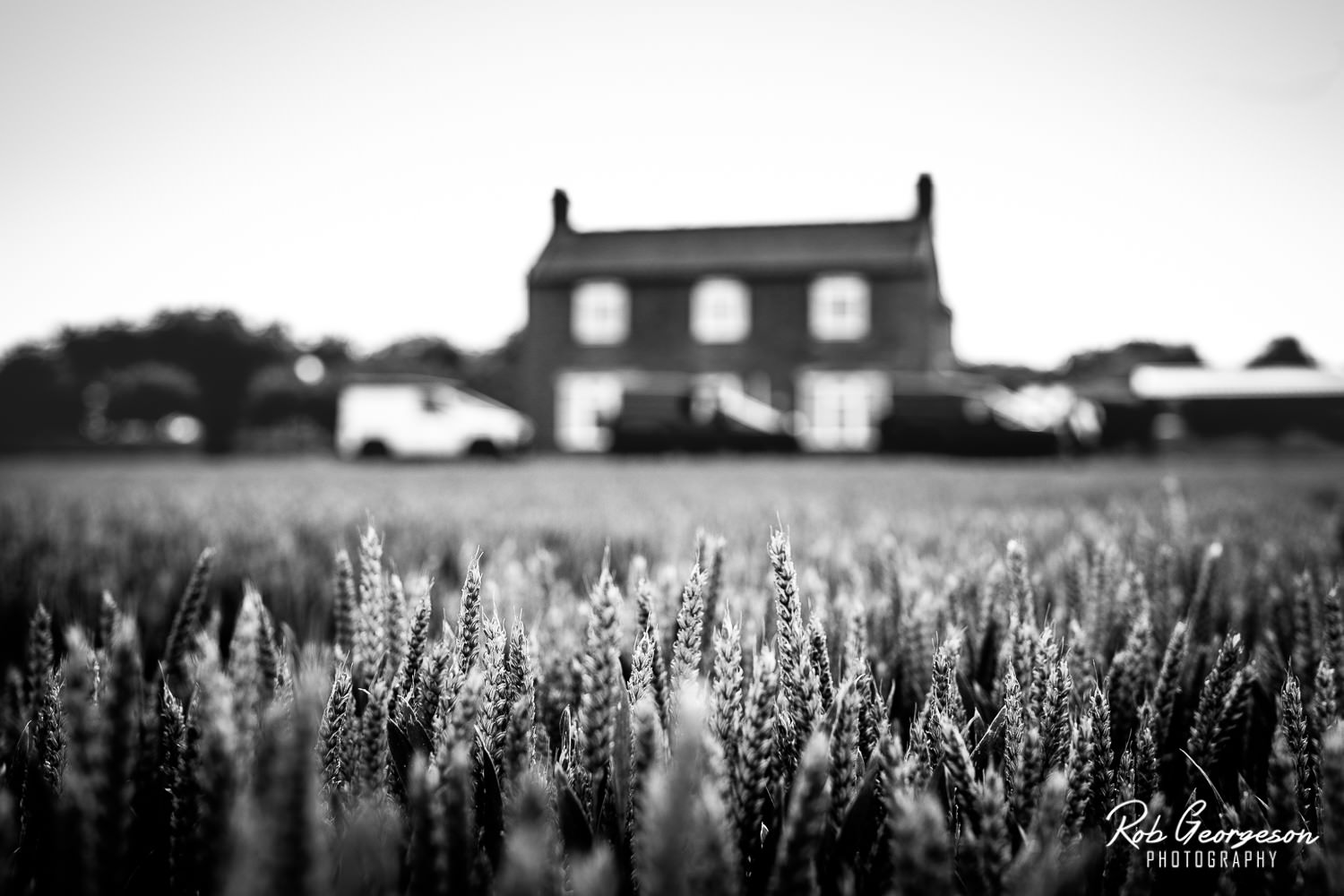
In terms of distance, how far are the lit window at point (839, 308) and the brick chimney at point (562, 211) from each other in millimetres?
10160

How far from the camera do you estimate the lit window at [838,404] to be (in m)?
26.6

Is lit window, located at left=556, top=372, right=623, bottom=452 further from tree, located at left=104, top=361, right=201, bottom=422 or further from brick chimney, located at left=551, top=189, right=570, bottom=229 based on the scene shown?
tree, located at left=104, top=361, right=201, bottom=422

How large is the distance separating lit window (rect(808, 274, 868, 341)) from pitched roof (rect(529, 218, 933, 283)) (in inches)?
20.1

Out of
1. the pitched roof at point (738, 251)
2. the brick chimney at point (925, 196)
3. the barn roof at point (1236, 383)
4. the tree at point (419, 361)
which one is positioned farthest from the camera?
the tree at point (419, 361)

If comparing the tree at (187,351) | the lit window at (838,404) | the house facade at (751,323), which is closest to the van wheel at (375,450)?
the house facade at (751,323)

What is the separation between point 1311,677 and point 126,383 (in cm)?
5962

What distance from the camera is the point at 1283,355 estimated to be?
180 ft

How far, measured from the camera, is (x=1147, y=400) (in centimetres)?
2505

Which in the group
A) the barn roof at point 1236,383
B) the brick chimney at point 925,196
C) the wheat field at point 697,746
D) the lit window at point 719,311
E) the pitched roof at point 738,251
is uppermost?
the brick chimney at point 925,196

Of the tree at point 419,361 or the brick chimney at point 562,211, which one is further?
the tree at point 419,361

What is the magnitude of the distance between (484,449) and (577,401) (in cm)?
593

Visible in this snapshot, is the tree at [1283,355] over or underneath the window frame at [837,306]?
over

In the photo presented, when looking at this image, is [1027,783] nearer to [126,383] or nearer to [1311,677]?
[1311,677]

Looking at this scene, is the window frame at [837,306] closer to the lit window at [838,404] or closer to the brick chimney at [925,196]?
the lit window at [838,404]
